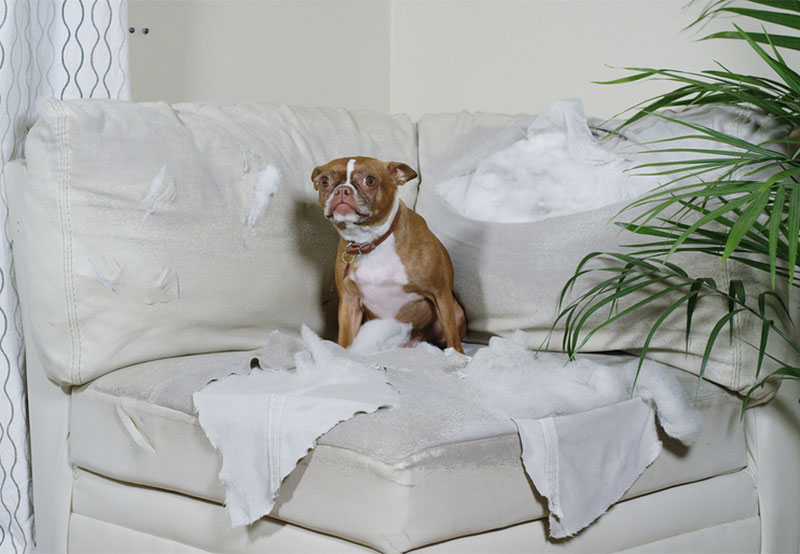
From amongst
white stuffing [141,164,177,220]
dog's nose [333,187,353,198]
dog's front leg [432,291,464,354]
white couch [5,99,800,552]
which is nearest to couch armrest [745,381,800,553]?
white couch [5,99,800,552]

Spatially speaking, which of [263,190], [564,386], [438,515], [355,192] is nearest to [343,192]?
[355,192]

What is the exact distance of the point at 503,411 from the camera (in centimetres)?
123

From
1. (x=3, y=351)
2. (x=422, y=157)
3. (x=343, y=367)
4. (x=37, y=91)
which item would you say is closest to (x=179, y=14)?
(x=37, y=91)

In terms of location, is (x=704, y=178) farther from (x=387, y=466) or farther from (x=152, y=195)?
(x=152, y=195)

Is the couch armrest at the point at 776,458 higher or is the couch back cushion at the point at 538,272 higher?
the couch back cushion at the point at 538,272

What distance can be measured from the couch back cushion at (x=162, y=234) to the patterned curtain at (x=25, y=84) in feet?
0.46

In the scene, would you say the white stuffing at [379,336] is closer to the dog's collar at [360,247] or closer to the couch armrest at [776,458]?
the dog's collar at [360,247]

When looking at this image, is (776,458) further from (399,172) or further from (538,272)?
(399,172)

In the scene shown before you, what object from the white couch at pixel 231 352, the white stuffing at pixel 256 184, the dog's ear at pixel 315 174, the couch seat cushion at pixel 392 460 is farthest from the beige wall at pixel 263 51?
the couch seat cushion at pixel 392 460

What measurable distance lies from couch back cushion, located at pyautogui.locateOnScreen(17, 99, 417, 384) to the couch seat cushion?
0.40ft

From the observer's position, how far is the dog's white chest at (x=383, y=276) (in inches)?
64.6

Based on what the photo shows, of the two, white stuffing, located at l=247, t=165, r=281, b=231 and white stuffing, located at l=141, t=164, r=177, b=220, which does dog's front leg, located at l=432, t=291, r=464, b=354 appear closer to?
white stuffing, located at l=247, t=165, r=281, b=231

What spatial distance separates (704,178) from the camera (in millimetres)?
1595

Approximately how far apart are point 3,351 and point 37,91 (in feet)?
1.73
